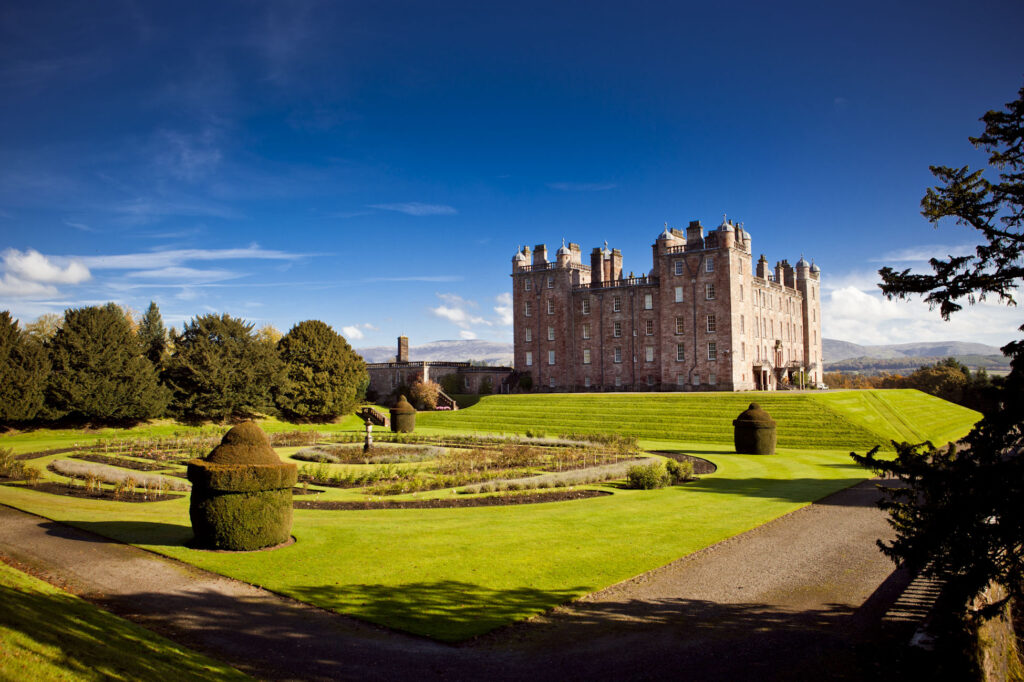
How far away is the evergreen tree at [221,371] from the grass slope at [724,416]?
490 inches

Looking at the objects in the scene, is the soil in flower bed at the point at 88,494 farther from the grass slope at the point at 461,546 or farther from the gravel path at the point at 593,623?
the gravel path at the point at 593,623

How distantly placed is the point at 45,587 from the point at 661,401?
135 ft

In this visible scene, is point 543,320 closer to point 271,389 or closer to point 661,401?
point 661,401

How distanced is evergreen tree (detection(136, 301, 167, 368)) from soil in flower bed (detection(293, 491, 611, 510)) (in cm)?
3335

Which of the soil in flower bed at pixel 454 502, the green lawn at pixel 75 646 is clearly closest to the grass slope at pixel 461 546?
the soil in flower bed at pixel 454 502

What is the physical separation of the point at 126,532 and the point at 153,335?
64886 millimetres

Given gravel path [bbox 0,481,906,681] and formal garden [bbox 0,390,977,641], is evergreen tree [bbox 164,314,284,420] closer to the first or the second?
formal garden [bbox 0,390,977,641]

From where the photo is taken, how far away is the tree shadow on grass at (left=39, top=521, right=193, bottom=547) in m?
12.8

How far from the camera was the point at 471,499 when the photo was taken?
17.9 metres

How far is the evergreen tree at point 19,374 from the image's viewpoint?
34750 millimetres

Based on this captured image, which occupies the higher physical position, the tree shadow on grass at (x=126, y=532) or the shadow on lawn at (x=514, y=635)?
the tree shadow on grass at (x=126, y=532)

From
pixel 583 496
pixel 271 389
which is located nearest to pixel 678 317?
pixel 271 389

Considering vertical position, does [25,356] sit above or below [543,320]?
below

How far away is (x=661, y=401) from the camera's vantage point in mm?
45594
